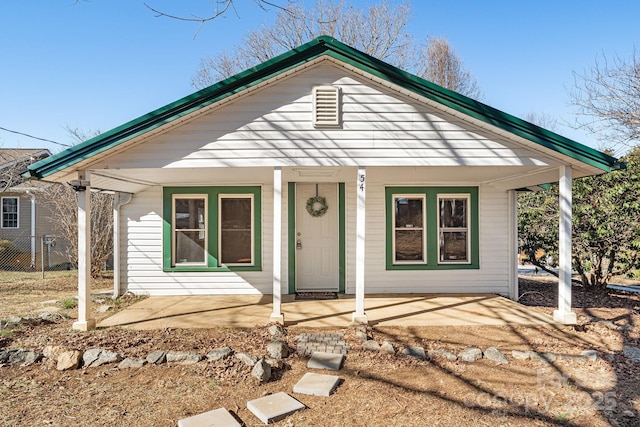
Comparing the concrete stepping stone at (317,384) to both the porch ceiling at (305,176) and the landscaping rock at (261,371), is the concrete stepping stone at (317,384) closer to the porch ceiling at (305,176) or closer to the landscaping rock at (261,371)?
the landscaping rock at (261,371)

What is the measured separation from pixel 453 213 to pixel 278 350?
5367mm

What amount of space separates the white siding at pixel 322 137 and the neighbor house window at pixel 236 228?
255 cm

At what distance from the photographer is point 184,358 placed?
14.0 feet

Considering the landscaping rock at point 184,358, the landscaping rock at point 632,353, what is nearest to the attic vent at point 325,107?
the landscaping rock at point 184,358

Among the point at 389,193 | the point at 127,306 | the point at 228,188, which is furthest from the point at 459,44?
the point at 127,306

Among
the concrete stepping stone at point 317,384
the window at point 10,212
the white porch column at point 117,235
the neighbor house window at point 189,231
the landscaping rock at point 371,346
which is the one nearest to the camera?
the concrete stepping stone at point 317,384

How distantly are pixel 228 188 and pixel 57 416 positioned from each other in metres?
5.25

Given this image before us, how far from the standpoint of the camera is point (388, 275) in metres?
7.84

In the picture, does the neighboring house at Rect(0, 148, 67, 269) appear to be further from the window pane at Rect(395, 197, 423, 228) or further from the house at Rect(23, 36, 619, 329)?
the window pane at Rect(395, 197, 423, 228)

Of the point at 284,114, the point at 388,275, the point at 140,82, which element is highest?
the point at 140,82

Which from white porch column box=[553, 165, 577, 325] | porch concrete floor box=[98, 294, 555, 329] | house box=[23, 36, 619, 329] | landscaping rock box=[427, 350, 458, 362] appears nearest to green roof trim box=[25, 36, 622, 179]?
house box=[23, 36, 619, 329]

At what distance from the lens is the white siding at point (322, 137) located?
5.42 metres

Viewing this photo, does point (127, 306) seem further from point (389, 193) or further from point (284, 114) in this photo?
point (389, 193)

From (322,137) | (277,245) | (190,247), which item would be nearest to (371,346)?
(277,245)
